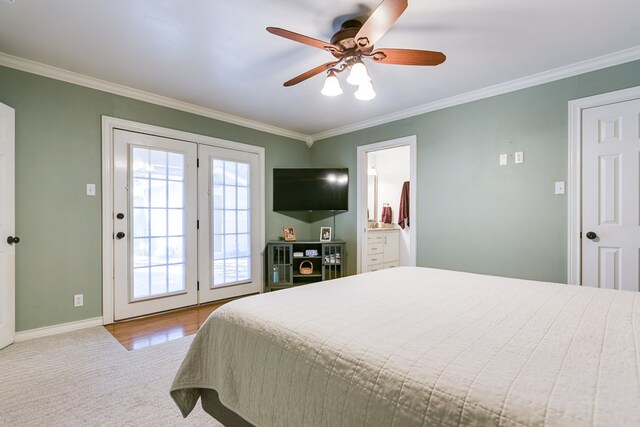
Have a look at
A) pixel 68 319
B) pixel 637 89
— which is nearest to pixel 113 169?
pixel 68 319

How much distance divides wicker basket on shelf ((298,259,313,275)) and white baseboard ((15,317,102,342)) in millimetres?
2304

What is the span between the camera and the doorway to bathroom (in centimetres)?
434

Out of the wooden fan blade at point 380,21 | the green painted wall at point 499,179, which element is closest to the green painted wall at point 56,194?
the wooden fan blade at point 380,21

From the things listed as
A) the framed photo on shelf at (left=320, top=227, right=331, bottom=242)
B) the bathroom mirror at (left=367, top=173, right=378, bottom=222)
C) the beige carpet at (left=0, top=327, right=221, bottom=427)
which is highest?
the bathroom mirror at (left=367, top=173, right=378, bottom=222)

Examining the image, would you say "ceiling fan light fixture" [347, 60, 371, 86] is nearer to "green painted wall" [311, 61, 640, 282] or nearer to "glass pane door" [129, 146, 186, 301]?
"green painted wall" [311, 61, 640, 282]

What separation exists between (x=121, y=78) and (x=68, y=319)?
2.28m

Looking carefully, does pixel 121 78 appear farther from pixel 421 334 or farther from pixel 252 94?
pixel 421 334

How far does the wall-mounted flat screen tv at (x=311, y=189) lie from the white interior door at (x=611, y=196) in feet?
8.61

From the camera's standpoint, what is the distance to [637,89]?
240 centimetres

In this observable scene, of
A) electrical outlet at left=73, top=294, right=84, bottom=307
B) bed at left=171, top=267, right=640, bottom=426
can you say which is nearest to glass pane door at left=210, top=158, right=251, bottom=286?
electrical outlet at left=73, top=294, right=84, bottom=307

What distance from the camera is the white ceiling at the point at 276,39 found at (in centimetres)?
192

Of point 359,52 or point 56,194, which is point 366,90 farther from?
point 56,194

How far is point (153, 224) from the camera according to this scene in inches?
132

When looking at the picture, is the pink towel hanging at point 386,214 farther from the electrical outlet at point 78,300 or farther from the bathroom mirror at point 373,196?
the electrical outlet at point 78,300
